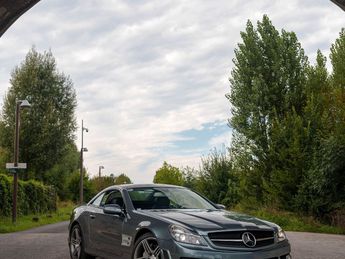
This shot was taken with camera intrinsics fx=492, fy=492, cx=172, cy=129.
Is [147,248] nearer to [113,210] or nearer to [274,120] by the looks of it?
[113,210]

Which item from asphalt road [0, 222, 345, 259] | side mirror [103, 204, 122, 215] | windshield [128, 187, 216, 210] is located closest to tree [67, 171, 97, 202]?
asphalt road [0, 222, 345, 259]

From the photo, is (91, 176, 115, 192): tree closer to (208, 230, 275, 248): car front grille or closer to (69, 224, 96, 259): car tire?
(69, 224, 96, 259): car tire

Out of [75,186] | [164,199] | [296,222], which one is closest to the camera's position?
[164,199]

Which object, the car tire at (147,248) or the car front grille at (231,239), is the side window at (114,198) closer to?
the car tire at (147,248)

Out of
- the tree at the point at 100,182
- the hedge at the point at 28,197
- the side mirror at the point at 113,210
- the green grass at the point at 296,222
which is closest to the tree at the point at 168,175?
the tree at the point at 100,182

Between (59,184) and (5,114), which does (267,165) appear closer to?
(5,114)

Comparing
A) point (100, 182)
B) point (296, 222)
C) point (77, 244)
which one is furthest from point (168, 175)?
point (77, 244)

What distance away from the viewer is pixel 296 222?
21.3 m

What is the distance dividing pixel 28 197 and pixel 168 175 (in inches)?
2066

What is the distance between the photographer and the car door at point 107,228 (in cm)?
727

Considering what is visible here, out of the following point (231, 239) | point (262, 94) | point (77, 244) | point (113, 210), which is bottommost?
point (77, 244)

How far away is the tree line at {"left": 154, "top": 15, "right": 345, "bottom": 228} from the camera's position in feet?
89.2

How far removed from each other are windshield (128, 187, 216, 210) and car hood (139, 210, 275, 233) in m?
0.41

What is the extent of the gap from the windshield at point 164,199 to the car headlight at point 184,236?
1.23 m
